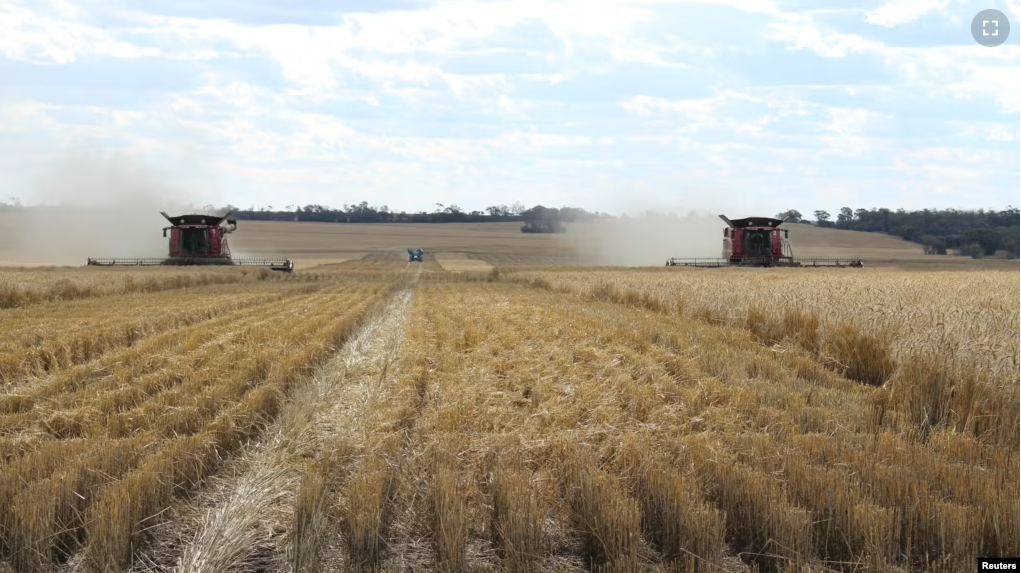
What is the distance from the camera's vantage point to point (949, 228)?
126312 millimetres

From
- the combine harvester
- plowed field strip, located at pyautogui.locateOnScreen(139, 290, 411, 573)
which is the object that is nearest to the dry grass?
the combine harvester

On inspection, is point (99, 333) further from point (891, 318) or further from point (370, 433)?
point (891, 318)

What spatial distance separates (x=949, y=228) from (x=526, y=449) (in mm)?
135786

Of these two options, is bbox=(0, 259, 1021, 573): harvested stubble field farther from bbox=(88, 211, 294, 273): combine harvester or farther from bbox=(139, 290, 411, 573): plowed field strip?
bbox=(88, 211, 294, 273): combine harvester

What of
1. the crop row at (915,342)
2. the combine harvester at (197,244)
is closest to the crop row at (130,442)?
the crop row at (915,342)

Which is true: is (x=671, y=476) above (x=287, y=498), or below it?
above

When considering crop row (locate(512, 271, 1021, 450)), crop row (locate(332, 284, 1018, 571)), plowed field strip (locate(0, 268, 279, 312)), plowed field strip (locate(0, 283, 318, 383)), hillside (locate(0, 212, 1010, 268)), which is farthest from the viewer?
hillside (locate(0, 212, 1010, 268))

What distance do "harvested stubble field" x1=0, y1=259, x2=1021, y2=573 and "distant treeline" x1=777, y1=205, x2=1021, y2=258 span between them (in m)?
93.2

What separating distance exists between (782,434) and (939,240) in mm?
115323

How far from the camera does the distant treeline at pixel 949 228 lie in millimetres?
96000

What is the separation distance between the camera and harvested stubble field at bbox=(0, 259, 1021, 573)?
17.0 ft

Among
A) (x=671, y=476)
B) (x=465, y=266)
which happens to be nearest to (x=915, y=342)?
(x=671, y=476)

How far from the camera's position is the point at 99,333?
46.9 ft

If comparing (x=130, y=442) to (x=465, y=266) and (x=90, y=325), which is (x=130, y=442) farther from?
(x=465, y=266)
